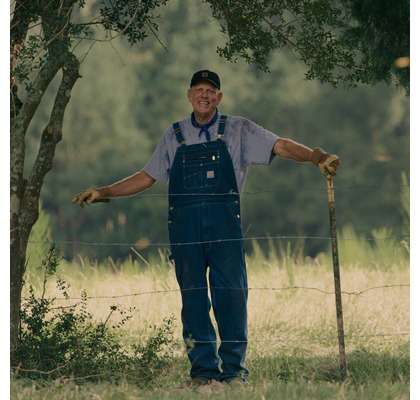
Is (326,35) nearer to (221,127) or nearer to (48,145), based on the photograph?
(221,127)

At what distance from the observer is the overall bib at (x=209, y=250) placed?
760 centimetres

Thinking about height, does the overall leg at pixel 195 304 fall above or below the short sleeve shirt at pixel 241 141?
below

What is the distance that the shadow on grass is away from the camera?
823cm

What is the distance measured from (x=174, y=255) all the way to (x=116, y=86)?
2147cm

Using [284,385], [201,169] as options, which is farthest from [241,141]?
[284,385]

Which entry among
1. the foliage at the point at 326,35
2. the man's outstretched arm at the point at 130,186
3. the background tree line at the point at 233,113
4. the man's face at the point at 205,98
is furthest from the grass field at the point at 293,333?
the background tree line at the point at 233,113

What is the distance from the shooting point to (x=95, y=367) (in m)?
8.27

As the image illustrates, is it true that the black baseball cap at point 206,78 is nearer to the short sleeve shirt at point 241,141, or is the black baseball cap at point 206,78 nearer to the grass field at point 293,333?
the short sleeve shirt at point 241,141

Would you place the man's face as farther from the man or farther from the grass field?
the grass field

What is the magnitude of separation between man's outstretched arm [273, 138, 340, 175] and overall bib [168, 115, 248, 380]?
1.28ft

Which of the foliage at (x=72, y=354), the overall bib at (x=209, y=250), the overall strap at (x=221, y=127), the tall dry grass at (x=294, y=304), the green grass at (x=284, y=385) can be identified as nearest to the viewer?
the green grass at (x=284, y=385)

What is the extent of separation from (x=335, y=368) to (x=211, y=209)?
1.86 meters

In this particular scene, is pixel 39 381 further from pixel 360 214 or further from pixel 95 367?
pixel 360 214
